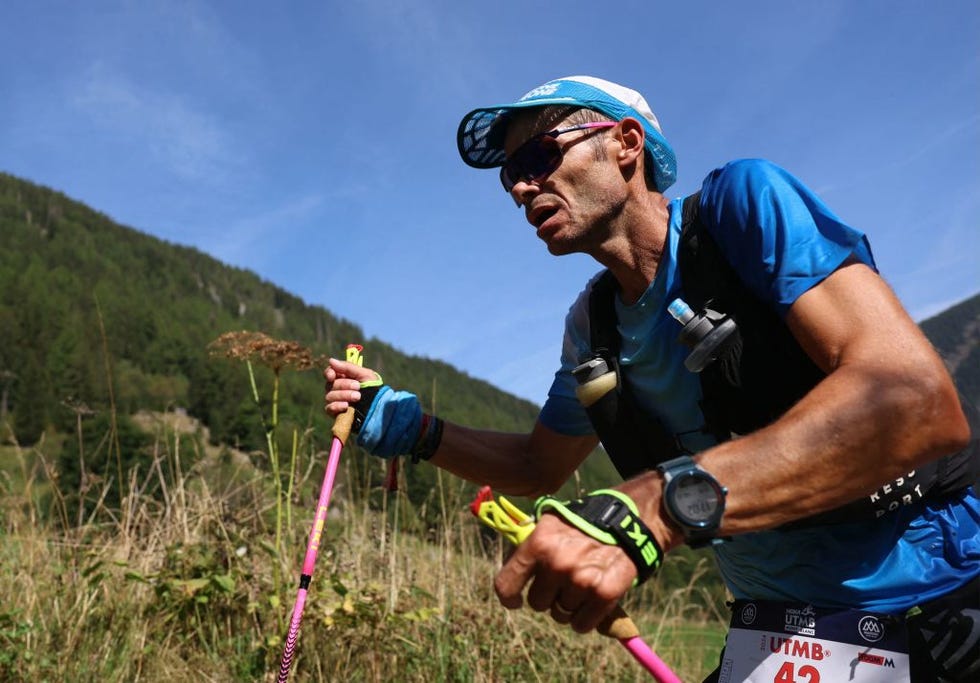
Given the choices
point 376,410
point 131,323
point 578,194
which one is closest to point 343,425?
point 376,410

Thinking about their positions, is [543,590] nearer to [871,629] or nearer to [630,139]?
[871,629]

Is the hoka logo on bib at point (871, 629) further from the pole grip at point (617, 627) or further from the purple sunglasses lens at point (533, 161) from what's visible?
the purple sunglasses lens at point (533, 161)

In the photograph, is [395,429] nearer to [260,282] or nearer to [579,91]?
[579,91]

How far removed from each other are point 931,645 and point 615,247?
1.22 metres

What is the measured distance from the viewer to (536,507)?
1.30 meters

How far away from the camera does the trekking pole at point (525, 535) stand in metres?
1.27

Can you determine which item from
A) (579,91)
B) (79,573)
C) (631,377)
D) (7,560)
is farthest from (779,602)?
(7,560)

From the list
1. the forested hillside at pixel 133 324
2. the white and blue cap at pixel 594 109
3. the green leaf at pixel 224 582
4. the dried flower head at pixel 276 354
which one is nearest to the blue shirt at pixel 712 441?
the white and blue cap at pixel 594 109

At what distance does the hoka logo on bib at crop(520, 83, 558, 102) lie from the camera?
235 centimetres

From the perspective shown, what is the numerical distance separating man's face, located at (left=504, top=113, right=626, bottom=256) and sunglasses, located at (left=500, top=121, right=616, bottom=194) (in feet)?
0.04

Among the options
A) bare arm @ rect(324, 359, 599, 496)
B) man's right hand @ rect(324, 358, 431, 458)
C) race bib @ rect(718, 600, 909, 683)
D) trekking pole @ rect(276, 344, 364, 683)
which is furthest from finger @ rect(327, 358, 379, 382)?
race bib @ rect(718, 600, 909, 683)

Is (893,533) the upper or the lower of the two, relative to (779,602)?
upper

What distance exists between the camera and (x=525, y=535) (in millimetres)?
1271

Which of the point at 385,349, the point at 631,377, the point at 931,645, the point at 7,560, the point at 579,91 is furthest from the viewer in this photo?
the point at 385,349
